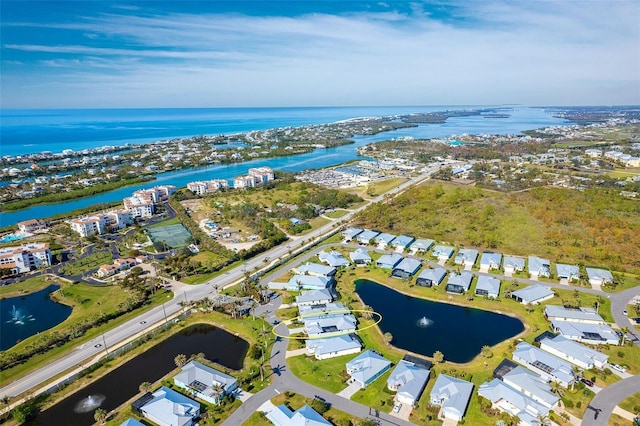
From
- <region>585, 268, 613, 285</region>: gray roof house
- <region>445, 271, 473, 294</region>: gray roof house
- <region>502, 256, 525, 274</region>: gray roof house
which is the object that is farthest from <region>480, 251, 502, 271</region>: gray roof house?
<region>585, 268, 613, 285</region>: gray roof house

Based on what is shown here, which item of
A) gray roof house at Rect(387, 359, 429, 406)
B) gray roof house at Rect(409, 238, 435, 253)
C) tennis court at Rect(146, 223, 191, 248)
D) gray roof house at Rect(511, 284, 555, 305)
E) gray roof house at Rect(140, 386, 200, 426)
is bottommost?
gray roof house at Rect(140, 386, 200, 426)

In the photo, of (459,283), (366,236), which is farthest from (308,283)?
(366,236)

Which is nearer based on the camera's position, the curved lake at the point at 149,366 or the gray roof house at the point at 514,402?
the gray roof house at the point at 514,402

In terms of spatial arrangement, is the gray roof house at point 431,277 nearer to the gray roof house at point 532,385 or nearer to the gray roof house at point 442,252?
the gray roof house at point 442,252

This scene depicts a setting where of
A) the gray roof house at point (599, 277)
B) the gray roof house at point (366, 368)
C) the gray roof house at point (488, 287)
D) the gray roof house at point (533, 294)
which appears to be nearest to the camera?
the gray roof house at point (366, 368)

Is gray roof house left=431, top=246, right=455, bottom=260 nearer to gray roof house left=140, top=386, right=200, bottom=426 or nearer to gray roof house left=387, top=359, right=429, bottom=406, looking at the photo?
gray roof house left=387, top=359, right=429, bottom=406

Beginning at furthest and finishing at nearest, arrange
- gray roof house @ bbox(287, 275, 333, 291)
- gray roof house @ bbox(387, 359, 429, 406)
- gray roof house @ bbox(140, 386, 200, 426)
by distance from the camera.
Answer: gray roof house @ bbox(287, 275, 333, 291)
gray roof house @ bbox(387, 359, 429, 406)
gray roof house @ bbox(140, 386, 200, 426)

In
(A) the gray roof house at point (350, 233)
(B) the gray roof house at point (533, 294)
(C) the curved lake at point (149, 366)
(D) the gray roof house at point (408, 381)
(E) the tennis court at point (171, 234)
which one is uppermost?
(A) the gray roof house at point (350, 233)

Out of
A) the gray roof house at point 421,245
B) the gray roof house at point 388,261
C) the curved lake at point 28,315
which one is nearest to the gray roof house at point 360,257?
the gray roof house at point 388,261
